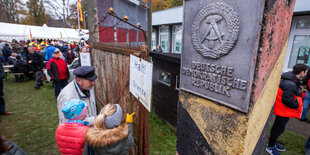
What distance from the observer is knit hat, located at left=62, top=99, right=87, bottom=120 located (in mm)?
1657

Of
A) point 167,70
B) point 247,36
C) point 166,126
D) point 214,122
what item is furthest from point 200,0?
point 166,126

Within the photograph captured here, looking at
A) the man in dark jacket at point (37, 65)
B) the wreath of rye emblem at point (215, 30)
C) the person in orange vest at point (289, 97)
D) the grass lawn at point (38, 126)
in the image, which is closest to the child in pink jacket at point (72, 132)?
the wreath of rye emblem at point (215, 30)

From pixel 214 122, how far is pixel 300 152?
3.34 metres

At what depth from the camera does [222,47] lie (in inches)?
46.1

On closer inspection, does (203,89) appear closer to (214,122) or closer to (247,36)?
(214,122)

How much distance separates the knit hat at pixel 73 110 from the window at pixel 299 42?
30.5ft

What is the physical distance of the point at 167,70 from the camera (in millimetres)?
4035

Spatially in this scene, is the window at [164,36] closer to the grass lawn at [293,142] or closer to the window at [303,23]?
the window at [303,23]

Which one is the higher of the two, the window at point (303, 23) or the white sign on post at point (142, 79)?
the window at point (303, 23)

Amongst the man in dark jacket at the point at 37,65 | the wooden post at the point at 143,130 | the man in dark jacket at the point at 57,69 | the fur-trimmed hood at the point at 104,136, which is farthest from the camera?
the man in dark jacket at the point at 37,65

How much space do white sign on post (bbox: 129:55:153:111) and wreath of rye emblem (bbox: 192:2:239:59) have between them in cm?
53

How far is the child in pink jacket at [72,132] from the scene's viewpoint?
162cm

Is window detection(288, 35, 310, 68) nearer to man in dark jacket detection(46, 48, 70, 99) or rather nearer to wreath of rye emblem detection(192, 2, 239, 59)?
wreath of rye emblem detection(192, 2, 239, 59)

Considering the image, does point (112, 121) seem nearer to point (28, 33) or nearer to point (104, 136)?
point (104, 136)
